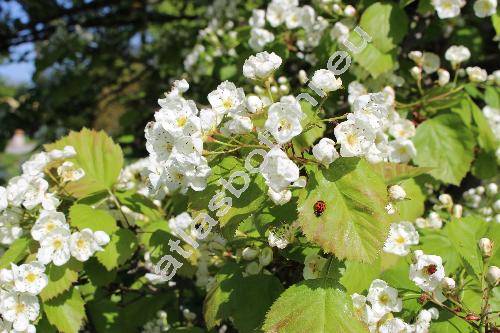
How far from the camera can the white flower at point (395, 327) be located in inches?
68.1

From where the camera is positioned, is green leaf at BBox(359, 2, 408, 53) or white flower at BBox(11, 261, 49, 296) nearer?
white flower at BBox(11, 261, 49, 296)

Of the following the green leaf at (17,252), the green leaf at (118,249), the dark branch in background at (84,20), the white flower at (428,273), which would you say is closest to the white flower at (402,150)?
the white flower at (428,273)

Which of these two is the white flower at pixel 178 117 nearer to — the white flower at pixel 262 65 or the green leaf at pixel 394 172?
the white flower at pixel 262 65

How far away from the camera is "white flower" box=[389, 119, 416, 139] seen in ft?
8.26

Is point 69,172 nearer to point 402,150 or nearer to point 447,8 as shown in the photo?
point 402,150

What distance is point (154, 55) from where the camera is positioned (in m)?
5.66

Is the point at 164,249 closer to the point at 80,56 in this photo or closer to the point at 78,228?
the point at 78,228

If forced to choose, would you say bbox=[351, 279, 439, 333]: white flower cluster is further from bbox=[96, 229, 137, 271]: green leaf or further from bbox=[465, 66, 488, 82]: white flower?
bbox=[465, 66, 488, 82]: white flower

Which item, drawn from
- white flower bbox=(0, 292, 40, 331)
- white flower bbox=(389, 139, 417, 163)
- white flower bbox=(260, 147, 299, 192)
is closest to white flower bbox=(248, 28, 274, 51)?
white flower bbox=(389, 139, 417, 163)

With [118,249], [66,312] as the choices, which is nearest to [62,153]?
[118,249]

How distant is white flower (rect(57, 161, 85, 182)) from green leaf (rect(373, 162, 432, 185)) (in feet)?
4.14

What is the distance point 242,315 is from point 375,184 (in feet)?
2.37

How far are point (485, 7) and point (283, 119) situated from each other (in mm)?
1848

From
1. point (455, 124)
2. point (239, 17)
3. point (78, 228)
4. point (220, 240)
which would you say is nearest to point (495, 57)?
point (455, 124)
